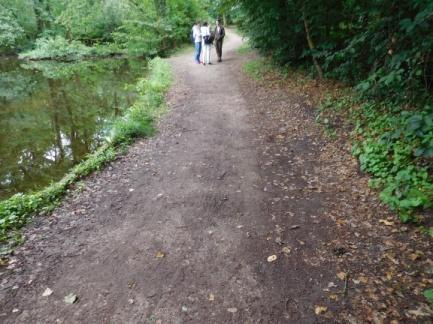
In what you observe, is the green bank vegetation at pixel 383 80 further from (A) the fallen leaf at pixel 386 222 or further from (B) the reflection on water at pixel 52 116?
(B) the reflection on water at pixel 52 116

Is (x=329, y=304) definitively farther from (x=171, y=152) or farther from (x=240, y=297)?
(x=171, y=152)

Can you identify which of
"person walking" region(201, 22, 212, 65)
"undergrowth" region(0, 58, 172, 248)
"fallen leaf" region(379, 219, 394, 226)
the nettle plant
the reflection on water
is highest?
"person walking" region(201, 22, 212, 65)

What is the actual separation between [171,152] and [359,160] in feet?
12.5

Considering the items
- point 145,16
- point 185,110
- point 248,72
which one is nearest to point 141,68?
point 145,16

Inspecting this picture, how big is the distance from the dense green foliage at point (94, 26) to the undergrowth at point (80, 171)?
41.2 feet

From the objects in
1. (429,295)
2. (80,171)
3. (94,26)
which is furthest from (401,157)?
(94,26)

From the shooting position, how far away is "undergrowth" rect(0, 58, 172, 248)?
4.81 meters

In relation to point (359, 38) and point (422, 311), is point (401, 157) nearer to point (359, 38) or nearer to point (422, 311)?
point (422, 311)

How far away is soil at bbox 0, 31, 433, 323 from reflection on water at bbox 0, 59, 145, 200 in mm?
2795

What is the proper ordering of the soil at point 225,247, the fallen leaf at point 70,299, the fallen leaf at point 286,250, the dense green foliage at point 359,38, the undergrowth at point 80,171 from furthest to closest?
the dense green foliage at point 359,38 → the undergrowth at point 80,171 → the fallen leaf at point 286,250 → the fallen leaf at point 70,299 → the soil at point 225,247

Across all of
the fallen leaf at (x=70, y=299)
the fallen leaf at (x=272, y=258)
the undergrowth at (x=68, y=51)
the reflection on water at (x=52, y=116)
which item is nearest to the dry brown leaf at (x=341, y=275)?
the fallen leaf at (x=272, y=258)

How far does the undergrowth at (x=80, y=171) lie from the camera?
15.8 feet

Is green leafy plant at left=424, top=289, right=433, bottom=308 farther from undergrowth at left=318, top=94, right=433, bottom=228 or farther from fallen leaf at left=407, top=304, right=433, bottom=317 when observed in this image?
undergrowth at left=318, top=94, right=433, bottom=228

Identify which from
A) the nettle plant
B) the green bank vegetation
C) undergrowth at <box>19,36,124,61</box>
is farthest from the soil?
undergrowth at <box>19,36,124,61</box>
